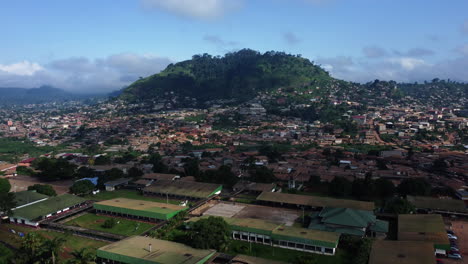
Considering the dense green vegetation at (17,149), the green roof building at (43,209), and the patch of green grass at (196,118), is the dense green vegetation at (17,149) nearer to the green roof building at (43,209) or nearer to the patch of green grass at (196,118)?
the green roof building at (43,209)

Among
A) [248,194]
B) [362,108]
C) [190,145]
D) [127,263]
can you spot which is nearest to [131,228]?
[127,263]

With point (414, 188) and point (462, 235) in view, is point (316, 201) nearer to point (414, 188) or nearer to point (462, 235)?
point (414, 188)

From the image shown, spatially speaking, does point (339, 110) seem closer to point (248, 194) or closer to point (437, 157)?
point (437, 157)

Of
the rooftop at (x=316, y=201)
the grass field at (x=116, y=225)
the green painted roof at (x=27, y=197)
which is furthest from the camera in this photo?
the green painted roof at (x=27, y=197)

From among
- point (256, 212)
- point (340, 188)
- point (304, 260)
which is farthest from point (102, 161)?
point (304, 260)

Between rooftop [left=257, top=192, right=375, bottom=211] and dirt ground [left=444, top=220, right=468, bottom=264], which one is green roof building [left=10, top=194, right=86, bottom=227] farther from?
dirt ground [left=444, top=220, right=468, bottom=264]

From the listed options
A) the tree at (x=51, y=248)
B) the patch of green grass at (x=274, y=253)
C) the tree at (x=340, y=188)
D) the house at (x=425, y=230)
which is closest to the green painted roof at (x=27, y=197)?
the tree at (x=51, y=248)
